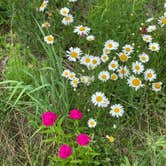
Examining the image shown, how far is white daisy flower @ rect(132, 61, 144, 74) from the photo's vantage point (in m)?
2.17

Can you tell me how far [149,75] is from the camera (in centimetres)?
220

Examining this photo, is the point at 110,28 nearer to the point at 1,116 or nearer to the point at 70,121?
the point at 70,121

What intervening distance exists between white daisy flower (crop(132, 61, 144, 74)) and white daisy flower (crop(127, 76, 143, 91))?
57 millimetres

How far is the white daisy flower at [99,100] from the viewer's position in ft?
6.82

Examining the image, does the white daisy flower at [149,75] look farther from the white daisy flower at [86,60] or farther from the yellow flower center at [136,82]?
the white daisy flower at [86,60]

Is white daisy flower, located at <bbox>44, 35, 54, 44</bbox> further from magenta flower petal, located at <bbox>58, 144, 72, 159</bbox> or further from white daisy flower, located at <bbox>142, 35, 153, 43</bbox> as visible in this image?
magenta flower petal, located at <bbox>58, 144, 72, 159</bbox>

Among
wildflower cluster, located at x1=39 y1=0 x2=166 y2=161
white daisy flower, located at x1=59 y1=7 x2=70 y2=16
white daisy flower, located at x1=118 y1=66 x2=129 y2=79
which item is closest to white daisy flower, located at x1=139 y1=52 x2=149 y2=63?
wildflower cluster, located at x1=39 y1=0 x2=166 y2=161

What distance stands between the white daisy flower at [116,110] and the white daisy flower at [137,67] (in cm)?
22

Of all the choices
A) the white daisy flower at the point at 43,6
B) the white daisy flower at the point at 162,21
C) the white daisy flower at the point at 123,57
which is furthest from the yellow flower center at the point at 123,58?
the white daisy flower at the point at 43,6

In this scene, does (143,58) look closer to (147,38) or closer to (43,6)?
(147,38)

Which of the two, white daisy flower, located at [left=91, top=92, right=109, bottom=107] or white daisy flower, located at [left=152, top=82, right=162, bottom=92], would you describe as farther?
white daisy flower, located at [left=152, top=82, right=162, bottom=92]

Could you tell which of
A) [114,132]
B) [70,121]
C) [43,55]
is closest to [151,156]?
[114,132]

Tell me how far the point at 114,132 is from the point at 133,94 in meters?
0.24

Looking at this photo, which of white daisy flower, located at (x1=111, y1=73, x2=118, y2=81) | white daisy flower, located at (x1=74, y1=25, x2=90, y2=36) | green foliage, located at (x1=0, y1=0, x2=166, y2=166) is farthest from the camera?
white daisy flower, located at (x1=74, y1=25, x2=90, y2=36)
